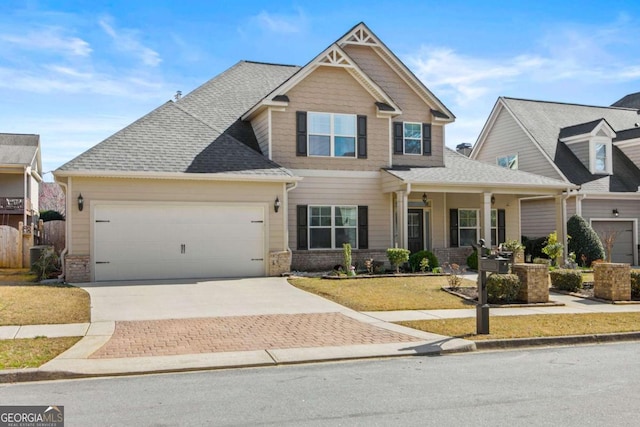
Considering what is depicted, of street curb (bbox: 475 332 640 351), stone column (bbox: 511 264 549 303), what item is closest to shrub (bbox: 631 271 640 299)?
stone column (bbox: 511 264 549 303)

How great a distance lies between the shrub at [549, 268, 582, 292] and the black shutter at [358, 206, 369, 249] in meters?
6.86

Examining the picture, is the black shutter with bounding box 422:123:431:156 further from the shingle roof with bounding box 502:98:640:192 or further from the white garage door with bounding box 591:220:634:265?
the white garage door with bounding box 591:220:634:265

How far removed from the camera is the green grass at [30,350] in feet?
24.9

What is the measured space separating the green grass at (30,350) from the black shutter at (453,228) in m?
17.0

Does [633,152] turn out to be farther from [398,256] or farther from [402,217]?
[398,256]

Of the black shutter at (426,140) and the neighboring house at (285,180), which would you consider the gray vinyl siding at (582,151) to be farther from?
the black shutter at (426,140)

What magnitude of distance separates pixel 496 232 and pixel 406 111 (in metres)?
6.73

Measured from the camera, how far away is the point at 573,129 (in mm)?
27719

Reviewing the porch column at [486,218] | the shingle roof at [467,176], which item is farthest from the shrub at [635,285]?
the shingle roof at [467,176]

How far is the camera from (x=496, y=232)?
25000mm

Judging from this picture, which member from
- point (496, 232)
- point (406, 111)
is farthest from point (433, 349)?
point (496, 232)

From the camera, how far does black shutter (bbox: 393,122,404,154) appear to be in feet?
73.8

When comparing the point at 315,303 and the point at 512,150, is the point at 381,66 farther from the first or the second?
the point at 315,303

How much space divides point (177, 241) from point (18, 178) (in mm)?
21124
